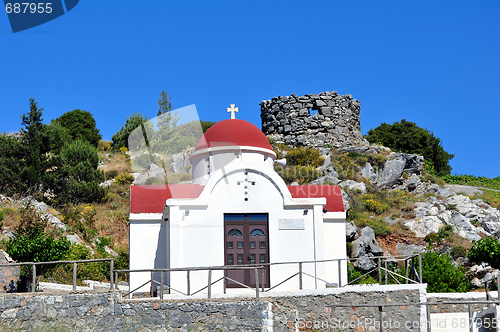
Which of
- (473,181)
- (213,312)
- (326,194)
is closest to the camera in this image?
(213,312)

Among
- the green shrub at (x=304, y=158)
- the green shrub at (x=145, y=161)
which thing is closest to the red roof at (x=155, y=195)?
the green shrub at (x=304, y=158)

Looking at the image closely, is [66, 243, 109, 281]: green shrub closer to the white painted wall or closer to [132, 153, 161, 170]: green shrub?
the white painted wall

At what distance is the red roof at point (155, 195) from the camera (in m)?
18.5

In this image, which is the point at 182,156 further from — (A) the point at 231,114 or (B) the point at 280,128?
(A) the point at 231,114

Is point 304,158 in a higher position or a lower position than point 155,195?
higher

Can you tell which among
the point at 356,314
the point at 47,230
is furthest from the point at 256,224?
the point at 47,230

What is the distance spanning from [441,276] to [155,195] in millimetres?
11197

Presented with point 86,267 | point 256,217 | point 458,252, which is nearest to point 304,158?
point 458,252

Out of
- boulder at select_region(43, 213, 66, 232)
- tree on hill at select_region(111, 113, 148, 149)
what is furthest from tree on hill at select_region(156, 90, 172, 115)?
boulder at select_region(43, 213, 66, 232)

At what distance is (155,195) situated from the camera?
62.0ft

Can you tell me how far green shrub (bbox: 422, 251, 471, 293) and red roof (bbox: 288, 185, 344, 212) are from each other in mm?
4773

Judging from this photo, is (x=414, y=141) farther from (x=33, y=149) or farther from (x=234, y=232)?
(x=234, y=232)

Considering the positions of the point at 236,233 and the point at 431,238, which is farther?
the point at 431,238

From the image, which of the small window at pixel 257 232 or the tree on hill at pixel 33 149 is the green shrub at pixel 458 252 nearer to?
the small window at pixel 257 232
